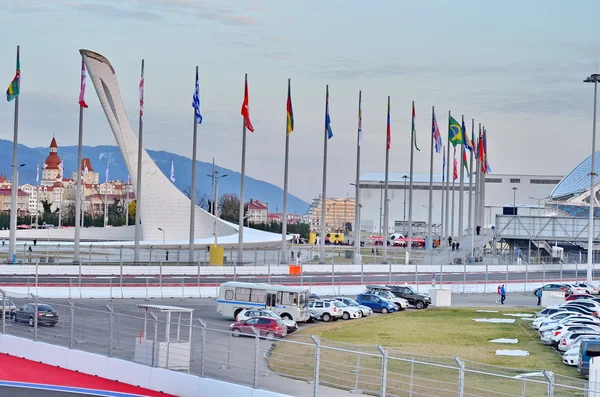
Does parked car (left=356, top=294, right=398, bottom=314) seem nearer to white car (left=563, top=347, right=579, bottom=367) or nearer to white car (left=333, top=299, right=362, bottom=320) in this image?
white car (left=333, top=299, right=362, bottom=320)

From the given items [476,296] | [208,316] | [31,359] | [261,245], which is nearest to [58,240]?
[261,245]

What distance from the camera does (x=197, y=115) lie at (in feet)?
220

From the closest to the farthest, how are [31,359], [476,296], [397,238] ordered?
1. [31,359]
2. [476,296]
3. [397,238]

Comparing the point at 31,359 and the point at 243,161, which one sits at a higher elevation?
the point at 243,161

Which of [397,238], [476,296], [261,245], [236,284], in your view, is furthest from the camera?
[397,238]

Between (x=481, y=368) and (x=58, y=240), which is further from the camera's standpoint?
(x=58, y=240)

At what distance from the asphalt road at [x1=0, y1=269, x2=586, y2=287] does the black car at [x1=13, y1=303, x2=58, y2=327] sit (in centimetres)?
1515

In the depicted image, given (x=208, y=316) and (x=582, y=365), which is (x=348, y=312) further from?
(x=582, y=365)

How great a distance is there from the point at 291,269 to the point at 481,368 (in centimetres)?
3936

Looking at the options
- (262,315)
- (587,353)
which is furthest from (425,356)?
(262,315)

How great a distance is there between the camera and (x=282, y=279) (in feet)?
205

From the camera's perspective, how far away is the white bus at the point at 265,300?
143 ft

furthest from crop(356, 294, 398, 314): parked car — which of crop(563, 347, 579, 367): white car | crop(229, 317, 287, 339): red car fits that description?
crop(563, 347, 579, 367): white car

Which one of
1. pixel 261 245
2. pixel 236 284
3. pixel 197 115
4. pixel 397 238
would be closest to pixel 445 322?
pixel 236 284
